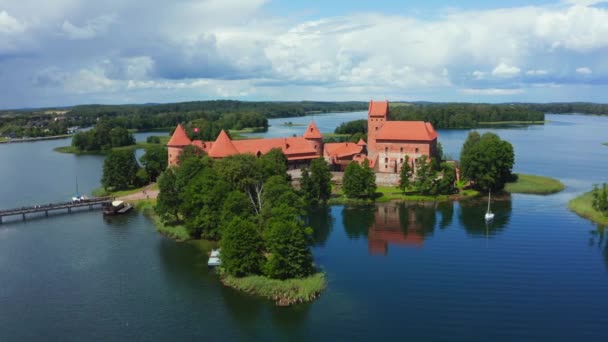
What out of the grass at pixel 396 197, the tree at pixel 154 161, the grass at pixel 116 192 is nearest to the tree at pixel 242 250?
the grass at pixel 396 197

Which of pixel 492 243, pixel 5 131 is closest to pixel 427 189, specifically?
pixel 492 243

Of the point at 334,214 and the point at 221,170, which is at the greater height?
the point at 221,170

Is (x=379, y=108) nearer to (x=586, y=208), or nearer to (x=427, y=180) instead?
(x=427, y=180)

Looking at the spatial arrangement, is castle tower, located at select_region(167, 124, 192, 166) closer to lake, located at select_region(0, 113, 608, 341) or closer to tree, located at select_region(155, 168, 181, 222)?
lake, located at select_region(0, 113, 608, 341)

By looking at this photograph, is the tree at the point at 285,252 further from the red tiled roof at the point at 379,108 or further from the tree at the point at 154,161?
the red tiled roof at the point at 379,108

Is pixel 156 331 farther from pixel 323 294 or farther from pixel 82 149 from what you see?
pixel 82 149
